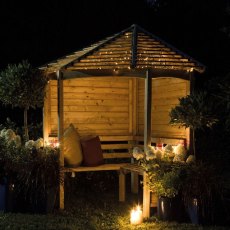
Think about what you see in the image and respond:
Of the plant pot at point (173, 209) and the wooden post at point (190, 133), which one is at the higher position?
the wooden post at point (190, 133)

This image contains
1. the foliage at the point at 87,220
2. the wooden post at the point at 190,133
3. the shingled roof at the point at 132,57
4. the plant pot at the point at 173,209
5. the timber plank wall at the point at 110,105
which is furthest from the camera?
the timber plank wall at the point at 110,105

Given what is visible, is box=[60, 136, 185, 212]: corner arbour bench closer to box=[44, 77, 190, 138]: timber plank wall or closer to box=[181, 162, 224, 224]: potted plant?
box=[44, 77, 190, 138]: timber plank wall

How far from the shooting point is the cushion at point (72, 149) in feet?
29.7

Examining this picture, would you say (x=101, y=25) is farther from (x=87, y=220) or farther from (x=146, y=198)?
(x=87, y=220)

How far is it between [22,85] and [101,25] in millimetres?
6712

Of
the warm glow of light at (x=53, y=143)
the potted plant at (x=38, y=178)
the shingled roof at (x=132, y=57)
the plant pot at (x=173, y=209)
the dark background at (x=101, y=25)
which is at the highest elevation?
the dark background at (x=101, y=25)

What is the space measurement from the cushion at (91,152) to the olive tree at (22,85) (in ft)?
4.22

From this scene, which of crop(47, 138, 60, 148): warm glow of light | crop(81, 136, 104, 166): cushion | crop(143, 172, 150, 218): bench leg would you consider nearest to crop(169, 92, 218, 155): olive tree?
crop(143, 172, 150, 218): bench leg

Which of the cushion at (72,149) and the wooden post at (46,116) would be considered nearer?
the cushion at (72,149)

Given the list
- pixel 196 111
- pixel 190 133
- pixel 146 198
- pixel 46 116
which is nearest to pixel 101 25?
pixel 46 116

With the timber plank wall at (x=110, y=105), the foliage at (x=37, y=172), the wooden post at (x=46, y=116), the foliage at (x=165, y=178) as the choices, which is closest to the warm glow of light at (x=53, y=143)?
the wooden post at (x=46, y=116)

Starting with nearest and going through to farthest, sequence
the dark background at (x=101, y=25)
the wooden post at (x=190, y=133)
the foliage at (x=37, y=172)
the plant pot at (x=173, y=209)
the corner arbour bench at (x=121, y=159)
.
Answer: the plant pot at (x=173, y=209) < the foliage at (x=37, y=172) < the wooden post at (x=190, y=133) < the corner arbour bench at (x=121, y=159) < the dark background at (x=101, y=25)

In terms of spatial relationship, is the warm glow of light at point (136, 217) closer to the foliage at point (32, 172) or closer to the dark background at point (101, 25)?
the foliage at point (32, 172)

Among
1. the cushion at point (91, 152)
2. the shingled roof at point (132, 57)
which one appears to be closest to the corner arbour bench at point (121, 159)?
the cushion at point (91, 152)
